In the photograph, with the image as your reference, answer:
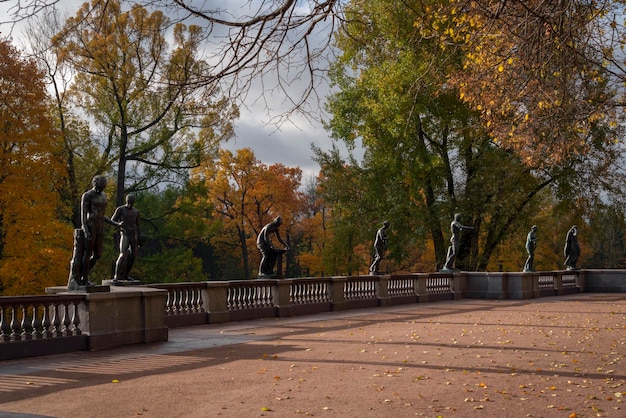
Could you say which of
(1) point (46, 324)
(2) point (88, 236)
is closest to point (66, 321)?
(1) point (46, 324)

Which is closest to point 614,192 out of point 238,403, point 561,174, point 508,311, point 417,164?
point 561,174

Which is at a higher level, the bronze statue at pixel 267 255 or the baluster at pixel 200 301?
the bronze statue at pixel 267 255

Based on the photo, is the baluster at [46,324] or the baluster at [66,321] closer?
the baluster at [46,324]

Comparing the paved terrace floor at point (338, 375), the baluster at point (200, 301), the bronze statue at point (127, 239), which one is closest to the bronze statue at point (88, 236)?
the paved terrace floor at point (338, 375)

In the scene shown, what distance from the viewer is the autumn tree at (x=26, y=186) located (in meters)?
27.8

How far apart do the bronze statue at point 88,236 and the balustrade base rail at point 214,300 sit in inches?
22.2

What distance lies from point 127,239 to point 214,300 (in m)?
2.67

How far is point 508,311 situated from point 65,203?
22.3 m

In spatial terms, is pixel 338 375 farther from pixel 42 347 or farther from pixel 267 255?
pixel 267 255

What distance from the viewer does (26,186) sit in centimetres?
2861

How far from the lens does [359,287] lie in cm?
2491

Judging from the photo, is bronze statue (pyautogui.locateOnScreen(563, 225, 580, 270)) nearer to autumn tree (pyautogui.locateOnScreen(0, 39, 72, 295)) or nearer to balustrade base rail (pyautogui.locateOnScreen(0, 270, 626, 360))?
balustrade base rail (pyautogui.locateOnScreen(0, 270, 626, 360))

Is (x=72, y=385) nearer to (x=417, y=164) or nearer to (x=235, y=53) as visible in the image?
(x=235, y=53)

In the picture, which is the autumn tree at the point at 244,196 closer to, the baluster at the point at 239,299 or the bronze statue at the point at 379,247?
the bronze statue at the point at 379,247
